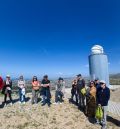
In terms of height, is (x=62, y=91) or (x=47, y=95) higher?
(x=62, y=91)

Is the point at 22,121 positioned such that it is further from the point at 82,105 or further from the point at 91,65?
the point at 91,65

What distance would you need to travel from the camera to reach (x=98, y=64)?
20.4m

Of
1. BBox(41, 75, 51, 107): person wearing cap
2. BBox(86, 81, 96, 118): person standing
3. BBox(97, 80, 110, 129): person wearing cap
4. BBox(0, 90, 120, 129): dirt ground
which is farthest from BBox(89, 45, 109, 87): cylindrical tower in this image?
BBox(97, 80, 110, 129): person wearing cap

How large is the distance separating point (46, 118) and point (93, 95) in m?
2.88

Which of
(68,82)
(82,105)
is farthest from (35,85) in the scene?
(68,82)

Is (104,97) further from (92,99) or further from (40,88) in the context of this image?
(40,88)

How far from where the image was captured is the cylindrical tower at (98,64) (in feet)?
66.7

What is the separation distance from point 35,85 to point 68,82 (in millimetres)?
14745

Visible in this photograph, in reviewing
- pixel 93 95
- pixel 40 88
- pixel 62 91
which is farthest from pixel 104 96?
pixel 40 88

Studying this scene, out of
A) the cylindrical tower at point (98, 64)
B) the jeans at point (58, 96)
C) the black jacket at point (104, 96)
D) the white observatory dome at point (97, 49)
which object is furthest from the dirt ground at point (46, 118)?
the white observatory dome at point (97, 49)

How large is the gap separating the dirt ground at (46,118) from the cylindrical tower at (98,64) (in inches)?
205

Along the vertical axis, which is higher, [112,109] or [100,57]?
[100,57]

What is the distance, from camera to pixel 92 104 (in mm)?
13297

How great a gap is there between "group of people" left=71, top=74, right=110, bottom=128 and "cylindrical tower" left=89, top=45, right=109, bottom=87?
439 cm
